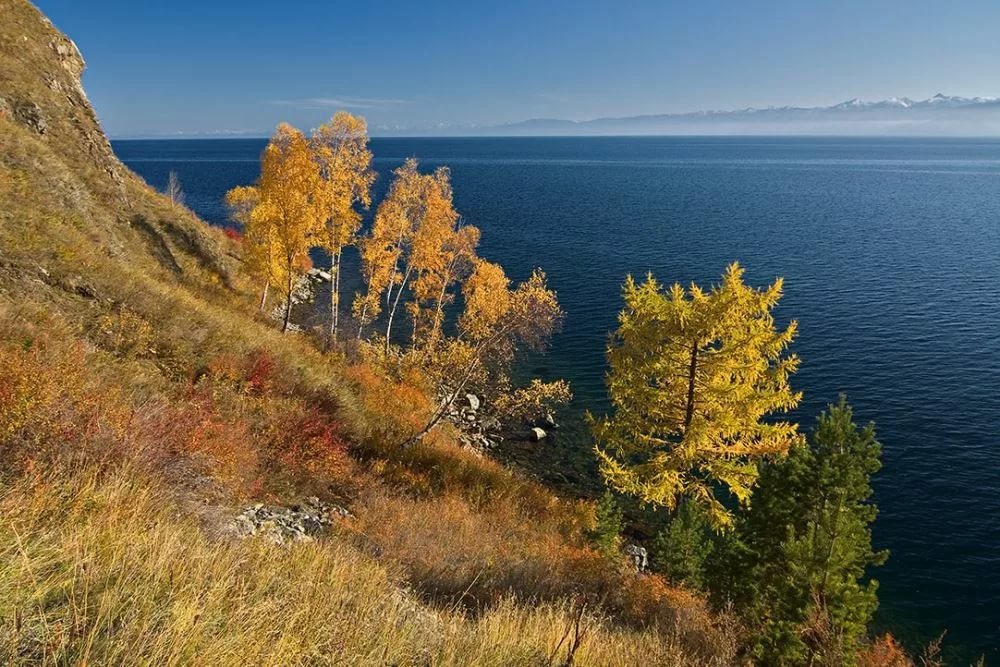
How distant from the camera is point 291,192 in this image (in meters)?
25.4

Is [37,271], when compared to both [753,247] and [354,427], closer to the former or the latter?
[354,427]

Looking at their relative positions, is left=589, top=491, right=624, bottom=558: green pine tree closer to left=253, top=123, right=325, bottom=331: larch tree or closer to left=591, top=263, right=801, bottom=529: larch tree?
left=591, top=263, right=801, bottom=529: larch tree

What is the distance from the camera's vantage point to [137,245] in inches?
1076

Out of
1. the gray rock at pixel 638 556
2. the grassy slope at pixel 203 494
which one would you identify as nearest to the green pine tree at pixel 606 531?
the grassy slope at pixel 203 494

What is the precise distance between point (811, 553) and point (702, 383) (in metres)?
8.02

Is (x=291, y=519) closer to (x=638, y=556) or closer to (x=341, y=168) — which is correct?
(x=638, y=556)

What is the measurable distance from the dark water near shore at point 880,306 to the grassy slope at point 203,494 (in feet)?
46.3

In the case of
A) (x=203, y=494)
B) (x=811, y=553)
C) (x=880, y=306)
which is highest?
(x=203, y=494)

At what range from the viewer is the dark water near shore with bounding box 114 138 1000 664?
74.8ft

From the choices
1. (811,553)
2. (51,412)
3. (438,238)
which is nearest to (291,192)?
(438,238)

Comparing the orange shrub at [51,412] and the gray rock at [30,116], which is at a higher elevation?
the gray rock at [30,116]

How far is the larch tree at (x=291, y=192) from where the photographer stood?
25.3m

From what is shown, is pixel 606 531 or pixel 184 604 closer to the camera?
pixel 184 604

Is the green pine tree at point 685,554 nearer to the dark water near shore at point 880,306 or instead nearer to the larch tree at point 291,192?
the dark water near shore at point 880,306
